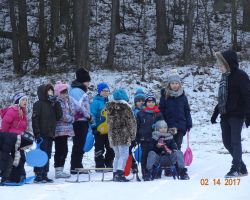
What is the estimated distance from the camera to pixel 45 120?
9156mm

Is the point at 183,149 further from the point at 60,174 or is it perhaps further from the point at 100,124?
the point at 60,174

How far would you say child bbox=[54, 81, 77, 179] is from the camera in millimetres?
9477

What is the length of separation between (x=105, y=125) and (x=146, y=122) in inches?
39.7

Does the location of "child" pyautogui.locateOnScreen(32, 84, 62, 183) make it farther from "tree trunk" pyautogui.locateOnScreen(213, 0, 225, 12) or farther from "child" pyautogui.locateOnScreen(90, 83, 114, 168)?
"tree trunk" pyautogui.locateOnScreen(213, 0, 225, 12)

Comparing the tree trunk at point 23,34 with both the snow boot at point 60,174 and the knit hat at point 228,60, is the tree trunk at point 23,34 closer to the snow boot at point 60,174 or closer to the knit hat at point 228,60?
the snow boot at point 60,174

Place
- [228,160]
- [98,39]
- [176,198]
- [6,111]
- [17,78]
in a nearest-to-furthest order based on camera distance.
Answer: [176,198] → [6,111] → [228,160] → [17,78] → [98,39]

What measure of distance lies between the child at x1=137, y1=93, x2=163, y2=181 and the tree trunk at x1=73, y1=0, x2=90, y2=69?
1255 cm

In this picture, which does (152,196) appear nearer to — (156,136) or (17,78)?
(156,136)

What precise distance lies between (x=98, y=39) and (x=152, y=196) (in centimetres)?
2271

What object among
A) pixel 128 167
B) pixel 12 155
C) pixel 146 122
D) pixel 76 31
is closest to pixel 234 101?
pixel 146 122

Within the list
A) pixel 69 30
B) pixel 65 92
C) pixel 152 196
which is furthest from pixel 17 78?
pixel 152 196

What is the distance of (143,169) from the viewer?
9.04 m

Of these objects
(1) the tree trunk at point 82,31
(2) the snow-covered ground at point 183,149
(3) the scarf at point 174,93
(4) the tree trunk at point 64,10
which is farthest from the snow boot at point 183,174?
(4) the tree trunk at point 64,10

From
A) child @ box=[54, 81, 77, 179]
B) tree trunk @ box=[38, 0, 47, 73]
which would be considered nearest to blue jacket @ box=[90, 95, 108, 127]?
child @ box=[54, 81, 77, 179]
